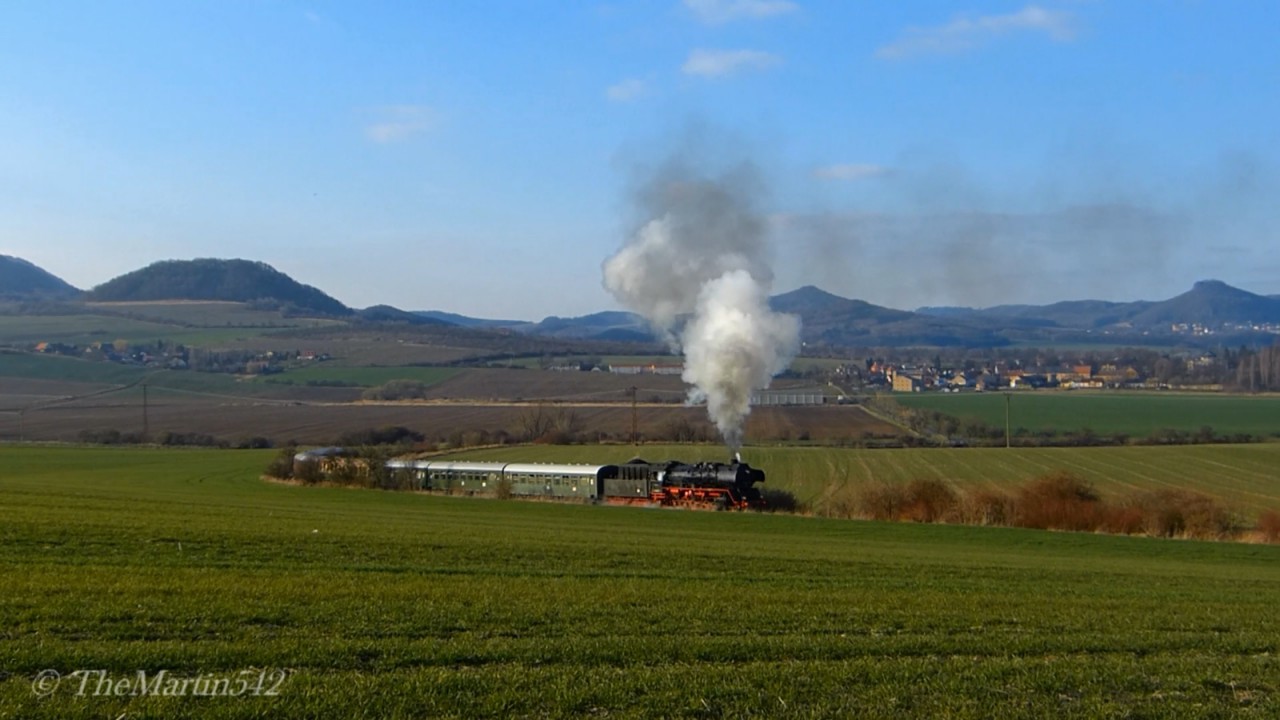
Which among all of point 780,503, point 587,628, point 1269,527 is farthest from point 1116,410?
point 587,628

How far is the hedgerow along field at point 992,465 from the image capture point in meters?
58.8

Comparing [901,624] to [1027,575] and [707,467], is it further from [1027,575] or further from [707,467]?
[707,467]

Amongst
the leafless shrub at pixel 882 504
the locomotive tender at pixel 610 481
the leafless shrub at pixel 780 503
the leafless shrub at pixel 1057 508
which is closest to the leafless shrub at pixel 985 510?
the leafless shrub at pixel 1057 508

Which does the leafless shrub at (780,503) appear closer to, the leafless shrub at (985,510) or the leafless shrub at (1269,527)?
the leafless shrub at (985,510)

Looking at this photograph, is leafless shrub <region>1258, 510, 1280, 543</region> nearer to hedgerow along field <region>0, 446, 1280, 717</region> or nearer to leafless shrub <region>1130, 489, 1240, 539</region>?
leafless shrub <region>1130, 489, 1240, 539</region>

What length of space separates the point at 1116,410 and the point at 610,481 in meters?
79.8

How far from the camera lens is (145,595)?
12.7 m

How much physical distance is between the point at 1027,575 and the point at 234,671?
2012 cm

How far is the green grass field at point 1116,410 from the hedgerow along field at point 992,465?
15.9 metres

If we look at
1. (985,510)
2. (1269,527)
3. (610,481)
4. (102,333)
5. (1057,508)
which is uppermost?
(102,333)

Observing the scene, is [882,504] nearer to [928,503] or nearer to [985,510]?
[928,503]

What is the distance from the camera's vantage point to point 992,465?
7081cm

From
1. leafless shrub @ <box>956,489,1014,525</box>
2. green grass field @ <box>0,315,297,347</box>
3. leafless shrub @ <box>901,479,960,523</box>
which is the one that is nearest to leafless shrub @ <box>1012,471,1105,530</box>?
leafless shrub @ <box>956,489,1014,525</box>

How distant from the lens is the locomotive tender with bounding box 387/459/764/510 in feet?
171
